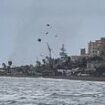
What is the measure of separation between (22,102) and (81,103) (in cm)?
845

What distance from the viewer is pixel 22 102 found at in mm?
91375

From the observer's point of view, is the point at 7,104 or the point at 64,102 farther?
the point at 64,102

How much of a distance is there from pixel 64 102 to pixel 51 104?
4.82 metres

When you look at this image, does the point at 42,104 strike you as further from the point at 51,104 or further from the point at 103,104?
the point at 103,104

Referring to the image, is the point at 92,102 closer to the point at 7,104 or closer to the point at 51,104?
the point at 51,104

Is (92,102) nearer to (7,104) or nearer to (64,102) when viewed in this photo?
(64,102)

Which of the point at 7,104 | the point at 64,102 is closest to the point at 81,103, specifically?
the point at 64,102

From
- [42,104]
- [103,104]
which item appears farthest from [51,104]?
[103,104]

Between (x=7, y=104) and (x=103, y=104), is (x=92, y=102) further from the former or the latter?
(x=7, y=104)

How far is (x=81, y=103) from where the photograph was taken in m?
90.6

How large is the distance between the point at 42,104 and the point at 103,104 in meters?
8.48

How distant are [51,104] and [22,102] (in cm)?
528

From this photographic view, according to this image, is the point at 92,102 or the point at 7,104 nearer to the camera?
the point at 7,104

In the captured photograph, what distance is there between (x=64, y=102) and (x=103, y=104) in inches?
260
